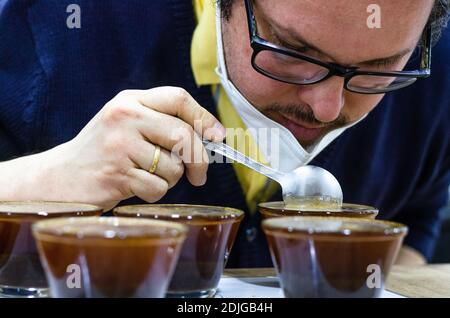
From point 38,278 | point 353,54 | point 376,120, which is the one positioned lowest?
point 38,278

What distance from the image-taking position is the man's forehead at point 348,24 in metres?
0.86

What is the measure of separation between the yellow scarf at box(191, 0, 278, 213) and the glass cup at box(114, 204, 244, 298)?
0.45 m

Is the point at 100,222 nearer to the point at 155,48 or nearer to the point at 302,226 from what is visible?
the point at 302,226

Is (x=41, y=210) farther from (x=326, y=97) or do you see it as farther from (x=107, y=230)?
(x=326, y=97)

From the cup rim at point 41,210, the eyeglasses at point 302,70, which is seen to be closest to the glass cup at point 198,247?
the cup rim at point 41,210

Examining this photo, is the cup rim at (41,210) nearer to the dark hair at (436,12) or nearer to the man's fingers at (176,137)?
the man's fingers at (176,137)

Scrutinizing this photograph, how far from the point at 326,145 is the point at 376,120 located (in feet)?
0.62

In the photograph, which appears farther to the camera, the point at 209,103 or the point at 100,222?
the point at 209,103

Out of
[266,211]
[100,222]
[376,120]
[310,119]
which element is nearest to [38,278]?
[100,222]

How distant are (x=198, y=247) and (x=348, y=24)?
0.37m

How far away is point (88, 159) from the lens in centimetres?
93

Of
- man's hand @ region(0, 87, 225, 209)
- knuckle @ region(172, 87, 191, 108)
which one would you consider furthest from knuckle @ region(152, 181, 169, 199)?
knuckle @ region(172, 87, 191, 108)

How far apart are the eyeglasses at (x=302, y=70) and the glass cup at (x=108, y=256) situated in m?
0.42
